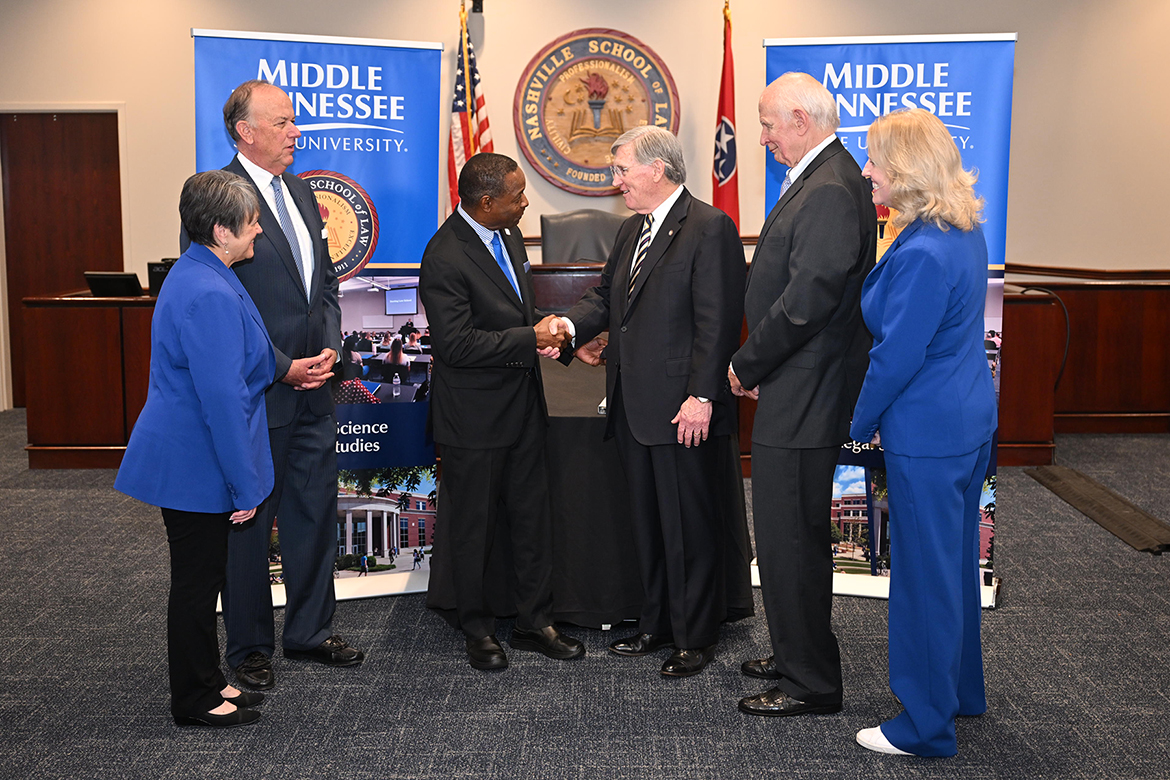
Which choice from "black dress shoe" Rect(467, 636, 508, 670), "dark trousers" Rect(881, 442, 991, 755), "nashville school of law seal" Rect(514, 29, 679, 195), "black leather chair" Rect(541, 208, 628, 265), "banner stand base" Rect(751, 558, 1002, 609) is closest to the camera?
"dark trousers" Rect(881, 442, 991, 755)

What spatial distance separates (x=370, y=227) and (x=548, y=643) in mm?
1624

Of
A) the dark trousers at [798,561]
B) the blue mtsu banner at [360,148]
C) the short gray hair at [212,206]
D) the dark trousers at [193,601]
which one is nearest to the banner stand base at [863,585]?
the dark trousers at [798,561]

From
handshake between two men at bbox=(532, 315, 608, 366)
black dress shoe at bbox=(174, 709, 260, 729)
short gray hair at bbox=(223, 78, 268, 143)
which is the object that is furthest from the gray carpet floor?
short gray hair at bbox=(223, 78, 268, 143)

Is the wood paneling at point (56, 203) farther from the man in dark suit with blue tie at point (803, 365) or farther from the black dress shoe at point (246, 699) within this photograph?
the man in dark suit with blue tie at point (803, 365)

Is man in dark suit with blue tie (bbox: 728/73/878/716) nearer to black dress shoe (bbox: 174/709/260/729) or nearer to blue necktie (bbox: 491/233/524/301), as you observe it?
blue necktie (bbox: 491/233/524/301)

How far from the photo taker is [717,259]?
2904 mm

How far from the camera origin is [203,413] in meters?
2.45

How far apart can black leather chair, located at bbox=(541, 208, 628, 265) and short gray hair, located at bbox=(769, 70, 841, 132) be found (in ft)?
11.5

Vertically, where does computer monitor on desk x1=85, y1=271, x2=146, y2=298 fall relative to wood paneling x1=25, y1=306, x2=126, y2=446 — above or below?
above

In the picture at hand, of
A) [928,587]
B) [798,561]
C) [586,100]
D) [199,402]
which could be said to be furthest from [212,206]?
[586,100]

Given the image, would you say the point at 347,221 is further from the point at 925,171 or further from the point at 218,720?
the point at 925,171

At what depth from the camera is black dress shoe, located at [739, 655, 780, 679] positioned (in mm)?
3061

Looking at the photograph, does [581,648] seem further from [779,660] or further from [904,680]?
[904,680]

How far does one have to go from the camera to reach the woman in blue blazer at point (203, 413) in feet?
7.95
